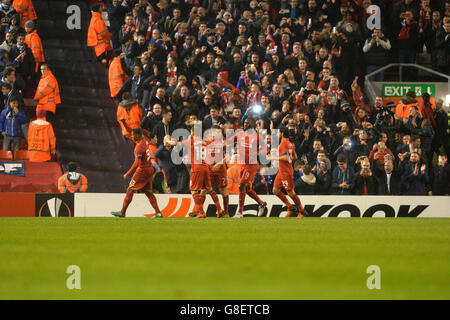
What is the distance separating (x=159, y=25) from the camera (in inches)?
827

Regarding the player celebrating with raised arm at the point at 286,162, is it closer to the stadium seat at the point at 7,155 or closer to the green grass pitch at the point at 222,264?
the green grass pitch at the point at 222,264

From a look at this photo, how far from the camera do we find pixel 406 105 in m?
19.4

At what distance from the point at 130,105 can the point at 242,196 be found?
14.1ft

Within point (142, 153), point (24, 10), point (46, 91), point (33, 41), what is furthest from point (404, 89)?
point (24, 10)

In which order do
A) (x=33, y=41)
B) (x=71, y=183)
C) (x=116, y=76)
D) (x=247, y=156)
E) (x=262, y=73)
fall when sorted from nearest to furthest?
(x=247, y=156) < (x=71, y=183) < (x=262, y=73) < (x=33, y=41) < (x=116, y=76)

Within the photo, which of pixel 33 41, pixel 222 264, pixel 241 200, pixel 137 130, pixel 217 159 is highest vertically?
pixel 33 41

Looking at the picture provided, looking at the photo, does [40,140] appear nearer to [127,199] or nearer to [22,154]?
[22,154]

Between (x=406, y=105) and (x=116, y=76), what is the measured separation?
798cm

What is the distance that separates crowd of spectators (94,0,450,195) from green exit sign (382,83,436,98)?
44cm

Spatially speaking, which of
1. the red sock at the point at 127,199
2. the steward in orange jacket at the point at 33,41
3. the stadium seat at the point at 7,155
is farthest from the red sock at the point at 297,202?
the steward in orange jacket at the point at 33,41

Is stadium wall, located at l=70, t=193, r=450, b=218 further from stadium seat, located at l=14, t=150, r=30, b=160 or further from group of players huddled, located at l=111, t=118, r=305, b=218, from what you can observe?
stadium seat, located at l=14, t=150, r=30, b=160

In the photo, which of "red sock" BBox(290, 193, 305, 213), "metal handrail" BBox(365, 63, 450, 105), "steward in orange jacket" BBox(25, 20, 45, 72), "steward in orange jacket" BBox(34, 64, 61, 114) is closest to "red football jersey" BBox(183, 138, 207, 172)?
"red sock" BBox(290, 193, 305, 213)

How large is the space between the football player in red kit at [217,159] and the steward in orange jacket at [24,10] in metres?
8.59
